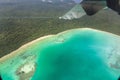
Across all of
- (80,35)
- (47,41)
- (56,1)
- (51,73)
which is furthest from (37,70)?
(56,1)

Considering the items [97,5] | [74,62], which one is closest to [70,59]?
[74,62]

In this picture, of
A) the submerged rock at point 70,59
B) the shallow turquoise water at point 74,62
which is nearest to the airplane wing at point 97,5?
the submerged rock at point 70,59

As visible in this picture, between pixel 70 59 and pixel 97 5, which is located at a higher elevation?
pixel 97 5

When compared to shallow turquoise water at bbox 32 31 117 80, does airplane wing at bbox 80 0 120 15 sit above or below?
above

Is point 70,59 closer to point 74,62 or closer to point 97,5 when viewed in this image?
point 74,62

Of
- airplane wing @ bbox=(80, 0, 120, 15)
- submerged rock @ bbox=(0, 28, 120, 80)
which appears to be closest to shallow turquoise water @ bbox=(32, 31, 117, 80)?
submerged rock @ bbox=(0, 28, 120, 80)

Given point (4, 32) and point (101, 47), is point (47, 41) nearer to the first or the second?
point (101, 47)

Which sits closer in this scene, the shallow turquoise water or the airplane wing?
the shallow turquoise water

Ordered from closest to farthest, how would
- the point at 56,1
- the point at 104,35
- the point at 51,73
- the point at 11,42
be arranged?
the point at 51,73 → the point at 104,35 → the point at 56,1 → the point at 11,42

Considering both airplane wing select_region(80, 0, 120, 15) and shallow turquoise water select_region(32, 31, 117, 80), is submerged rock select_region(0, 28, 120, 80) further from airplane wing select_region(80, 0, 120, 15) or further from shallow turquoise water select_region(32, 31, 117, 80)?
airplane wing select_region(80, 0, 120, 15)
